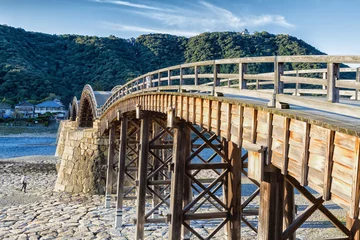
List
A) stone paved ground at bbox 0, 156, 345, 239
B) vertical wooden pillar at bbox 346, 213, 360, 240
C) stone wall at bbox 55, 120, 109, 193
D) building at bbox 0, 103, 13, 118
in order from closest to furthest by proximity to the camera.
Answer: vertical wooden pillar at bbox 346, 213, 360, 240, stone paved ground at bbox 0, 156, 345, 239, stone wall at bbox 55, 120, 109, 193, building at bbox 0, 103, 13, 118

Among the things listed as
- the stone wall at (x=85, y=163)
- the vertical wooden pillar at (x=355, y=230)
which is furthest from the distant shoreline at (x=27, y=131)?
the vertical wooden pillar at (x=355, y=230)

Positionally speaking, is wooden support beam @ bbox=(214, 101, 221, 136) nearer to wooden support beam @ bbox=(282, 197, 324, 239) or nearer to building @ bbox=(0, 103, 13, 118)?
wooden support beam @ bbox=(282, 197, 324, 239)

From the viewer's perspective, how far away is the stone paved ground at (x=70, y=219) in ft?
44.5

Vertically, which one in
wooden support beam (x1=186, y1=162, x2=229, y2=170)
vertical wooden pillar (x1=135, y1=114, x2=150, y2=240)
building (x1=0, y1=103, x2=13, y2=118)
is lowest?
building (x1=0, y1=103, x2=13, y2=118)

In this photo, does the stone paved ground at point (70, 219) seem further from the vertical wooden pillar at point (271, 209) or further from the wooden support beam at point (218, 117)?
the vertical wooden pillar at point (271, 209)

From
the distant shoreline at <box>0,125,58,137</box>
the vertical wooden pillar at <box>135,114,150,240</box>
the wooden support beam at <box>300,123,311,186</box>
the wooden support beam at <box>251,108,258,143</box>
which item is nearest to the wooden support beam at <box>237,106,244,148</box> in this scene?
the wooden support beam at <box>251,108,258,143</box>

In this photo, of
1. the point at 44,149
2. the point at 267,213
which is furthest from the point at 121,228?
the point at 44,149

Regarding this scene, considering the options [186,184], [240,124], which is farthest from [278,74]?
[186,184]

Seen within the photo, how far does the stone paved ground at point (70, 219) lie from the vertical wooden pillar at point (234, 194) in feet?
15.5

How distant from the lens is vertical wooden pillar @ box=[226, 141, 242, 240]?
28.5 ft

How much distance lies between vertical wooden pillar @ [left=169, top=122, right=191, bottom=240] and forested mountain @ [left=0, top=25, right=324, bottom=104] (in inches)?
2960

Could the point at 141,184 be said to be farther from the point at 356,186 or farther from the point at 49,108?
the point at 49,108

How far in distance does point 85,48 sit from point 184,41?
3320 centimetres

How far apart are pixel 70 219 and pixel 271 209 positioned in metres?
12.8
